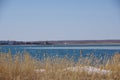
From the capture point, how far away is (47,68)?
8000 mm

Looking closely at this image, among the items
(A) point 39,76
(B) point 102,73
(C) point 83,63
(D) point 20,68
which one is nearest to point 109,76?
(B) point 102,73

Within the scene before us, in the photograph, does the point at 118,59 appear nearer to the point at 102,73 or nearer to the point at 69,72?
the point at 102,73

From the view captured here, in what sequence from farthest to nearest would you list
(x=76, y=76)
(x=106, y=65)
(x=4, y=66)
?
(x=106, y=65)
(x=4, y=66)
(x=76, y=76)

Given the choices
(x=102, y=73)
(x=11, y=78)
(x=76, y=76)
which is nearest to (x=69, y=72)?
(x=76, y=76)

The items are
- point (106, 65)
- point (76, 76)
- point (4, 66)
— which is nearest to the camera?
point (76, 76)

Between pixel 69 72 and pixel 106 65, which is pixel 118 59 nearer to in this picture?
pixel 106 65

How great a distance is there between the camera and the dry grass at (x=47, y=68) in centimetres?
765

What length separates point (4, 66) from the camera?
8.07 metres

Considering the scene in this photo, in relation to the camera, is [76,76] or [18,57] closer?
[76,76]

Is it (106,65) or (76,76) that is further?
(106,65)

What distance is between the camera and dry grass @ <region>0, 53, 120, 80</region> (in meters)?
7.65

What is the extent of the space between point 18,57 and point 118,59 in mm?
2807

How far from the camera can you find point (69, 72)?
7.79 metres

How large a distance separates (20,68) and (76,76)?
1.52 metres
